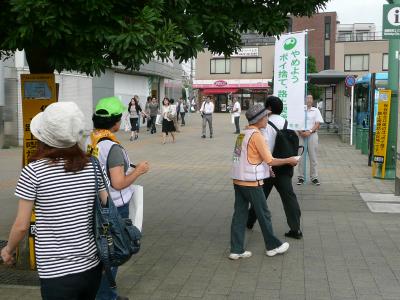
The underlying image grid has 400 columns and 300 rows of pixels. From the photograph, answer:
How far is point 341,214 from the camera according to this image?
818cm

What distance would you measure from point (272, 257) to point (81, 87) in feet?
57.1

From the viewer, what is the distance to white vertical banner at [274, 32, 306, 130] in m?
10.1

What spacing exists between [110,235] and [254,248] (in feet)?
11.6

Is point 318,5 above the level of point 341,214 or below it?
above

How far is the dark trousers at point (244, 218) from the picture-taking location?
5840mm

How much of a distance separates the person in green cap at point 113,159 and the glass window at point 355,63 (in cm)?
6199

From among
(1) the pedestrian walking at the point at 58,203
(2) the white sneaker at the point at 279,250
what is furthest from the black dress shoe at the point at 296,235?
(1) the pedestrian walking at the point at 58,203

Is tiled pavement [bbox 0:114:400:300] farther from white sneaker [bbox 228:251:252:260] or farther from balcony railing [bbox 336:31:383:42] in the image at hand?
balcony railing [bbox 336:31:383:42]

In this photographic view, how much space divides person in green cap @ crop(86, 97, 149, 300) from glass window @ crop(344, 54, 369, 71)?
6199 centimetres

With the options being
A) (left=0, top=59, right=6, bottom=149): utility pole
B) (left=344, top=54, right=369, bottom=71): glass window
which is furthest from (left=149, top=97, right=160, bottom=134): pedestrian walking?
(left=344, top=54, right=369, bottom=71): glass window

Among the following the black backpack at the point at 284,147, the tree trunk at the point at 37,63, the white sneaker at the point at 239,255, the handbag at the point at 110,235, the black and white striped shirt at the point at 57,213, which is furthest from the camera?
the black backpack at the point at 284,147

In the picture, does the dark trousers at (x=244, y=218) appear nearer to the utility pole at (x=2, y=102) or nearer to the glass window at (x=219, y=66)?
the utility pole at (x=2, y=102)

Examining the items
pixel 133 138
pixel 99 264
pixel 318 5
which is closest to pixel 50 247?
pixel 99 264

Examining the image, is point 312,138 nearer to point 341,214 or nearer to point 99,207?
point 341,214
